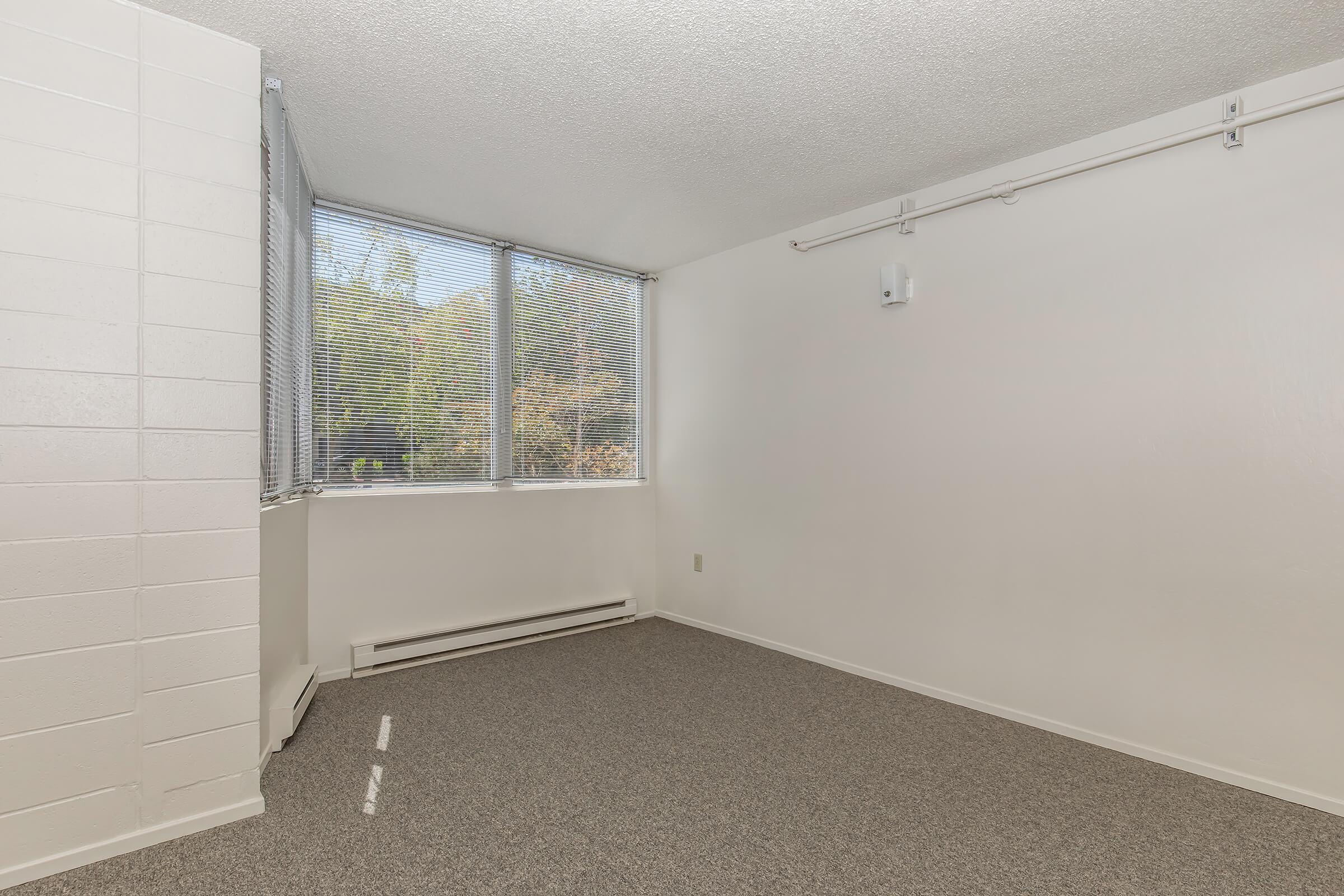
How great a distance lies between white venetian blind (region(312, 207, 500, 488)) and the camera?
139 inches

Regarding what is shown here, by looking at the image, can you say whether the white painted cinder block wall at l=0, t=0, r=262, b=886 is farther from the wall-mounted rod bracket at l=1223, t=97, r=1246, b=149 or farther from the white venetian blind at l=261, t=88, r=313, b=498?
the wall-mounted rod bracket at l=1223, t=97, r=1246, b=149

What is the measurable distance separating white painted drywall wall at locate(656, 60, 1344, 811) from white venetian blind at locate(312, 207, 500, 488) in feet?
5.81

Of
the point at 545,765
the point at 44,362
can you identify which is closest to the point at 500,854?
the point at 545,765

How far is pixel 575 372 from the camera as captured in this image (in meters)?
4.57

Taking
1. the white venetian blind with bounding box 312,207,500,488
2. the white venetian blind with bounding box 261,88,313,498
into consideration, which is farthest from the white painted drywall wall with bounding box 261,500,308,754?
the white venetian blind with bounding box 312,207,500,488

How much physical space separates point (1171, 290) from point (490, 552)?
3.59 metres

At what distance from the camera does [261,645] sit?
8.30ft

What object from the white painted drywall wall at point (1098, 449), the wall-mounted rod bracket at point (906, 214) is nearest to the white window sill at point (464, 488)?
the white painted drywall wall at point (1098, 449)

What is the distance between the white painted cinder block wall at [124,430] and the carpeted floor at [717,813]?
0.84 feet

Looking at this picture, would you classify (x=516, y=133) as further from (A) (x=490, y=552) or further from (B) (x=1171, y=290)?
(B) (x=1171, y=290)

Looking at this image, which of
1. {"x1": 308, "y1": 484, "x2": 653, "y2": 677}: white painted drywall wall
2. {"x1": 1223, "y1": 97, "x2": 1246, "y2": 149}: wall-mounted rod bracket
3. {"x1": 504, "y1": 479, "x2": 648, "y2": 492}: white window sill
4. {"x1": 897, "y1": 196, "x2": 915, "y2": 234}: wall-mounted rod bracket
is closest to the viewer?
{"x1": 1223, "y1": 97, "x2": 1246, "y2": 149}: wall-mounted rod bracket

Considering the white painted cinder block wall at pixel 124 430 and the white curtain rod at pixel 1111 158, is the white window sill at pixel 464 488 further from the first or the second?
the white curtain rod at pixel 1111 158

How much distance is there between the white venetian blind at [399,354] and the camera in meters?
3.54

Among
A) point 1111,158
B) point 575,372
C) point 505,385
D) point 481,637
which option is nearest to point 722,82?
point 1111,158
